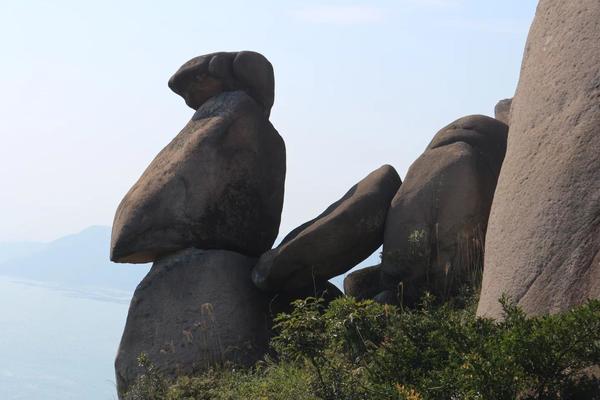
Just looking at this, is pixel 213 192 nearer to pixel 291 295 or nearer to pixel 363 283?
pixel 291 295

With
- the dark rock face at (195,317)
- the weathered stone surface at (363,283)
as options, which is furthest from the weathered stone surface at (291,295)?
the weathered stone surface at (363,283)

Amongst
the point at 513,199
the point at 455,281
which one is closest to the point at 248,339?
the point at 455,281

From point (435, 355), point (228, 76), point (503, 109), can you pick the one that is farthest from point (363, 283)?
point (435, 355)

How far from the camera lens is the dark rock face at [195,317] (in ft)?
42.4

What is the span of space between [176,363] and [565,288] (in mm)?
6007

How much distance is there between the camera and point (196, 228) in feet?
46.0

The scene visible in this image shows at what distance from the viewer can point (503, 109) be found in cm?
1493

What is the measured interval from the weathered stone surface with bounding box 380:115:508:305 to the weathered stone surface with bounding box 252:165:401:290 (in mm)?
278

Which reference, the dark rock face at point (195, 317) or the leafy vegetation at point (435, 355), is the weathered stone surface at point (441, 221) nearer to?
the leafy vegetation at point (435, 355)

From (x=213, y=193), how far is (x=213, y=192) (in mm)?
13

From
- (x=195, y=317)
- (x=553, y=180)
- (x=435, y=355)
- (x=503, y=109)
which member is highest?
(x=503, y=109)

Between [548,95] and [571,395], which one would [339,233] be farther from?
[571,395]

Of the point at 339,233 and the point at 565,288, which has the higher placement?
the point at 339,233

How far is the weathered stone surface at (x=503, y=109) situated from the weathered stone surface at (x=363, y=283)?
2901 millimetres
